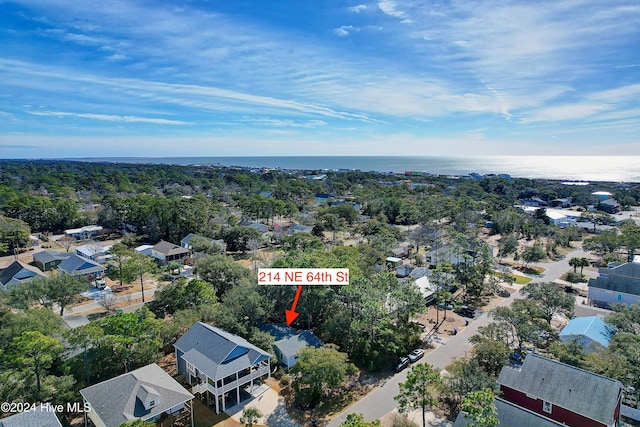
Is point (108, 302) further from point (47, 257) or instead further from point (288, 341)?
point (47, 257)

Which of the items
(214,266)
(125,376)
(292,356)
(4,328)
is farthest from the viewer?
(214,266)

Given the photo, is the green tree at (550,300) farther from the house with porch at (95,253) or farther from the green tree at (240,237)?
the house with porch at (95,253)

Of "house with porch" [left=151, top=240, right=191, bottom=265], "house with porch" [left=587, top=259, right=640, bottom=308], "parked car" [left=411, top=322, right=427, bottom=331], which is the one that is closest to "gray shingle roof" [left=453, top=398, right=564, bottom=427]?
"parked car" [left=411, top=322, right=427, bottom=331]

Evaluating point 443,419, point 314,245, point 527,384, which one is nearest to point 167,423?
point 443,419

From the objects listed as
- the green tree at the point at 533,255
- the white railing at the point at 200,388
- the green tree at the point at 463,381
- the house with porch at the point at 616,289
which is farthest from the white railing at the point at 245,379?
the green tree at the point at 533,255

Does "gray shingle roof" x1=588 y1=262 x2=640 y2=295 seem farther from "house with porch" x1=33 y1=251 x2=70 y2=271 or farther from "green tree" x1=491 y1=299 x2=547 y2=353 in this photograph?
"house with porch" x1=33 y1=251 x2=70 y2=271

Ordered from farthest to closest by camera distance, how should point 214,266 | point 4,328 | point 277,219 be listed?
point 277,219
point 214,266
point 4,328

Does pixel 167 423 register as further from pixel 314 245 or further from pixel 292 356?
pixel 314 245
